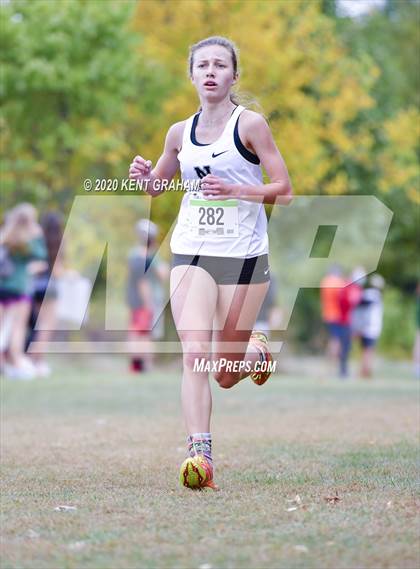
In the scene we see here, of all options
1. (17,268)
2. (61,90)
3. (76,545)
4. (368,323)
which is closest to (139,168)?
(76,545)

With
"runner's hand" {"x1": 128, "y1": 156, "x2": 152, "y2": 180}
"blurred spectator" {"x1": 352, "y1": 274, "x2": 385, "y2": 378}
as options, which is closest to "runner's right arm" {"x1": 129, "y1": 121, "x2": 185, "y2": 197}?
"runner's hand" {"x1": 128, "y1": 156, "x2": 152, "y2": 180}

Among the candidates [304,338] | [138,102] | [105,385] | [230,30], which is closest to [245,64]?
[230,30]

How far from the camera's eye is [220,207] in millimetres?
6918

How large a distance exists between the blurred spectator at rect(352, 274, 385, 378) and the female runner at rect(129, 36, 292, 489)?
1561cm

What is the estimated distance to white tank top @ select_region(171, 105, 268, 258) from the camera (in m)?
6.93

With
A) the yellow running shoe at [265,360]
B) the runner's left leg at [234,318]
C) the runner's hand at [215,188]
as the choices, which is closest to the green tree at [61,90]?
the yellow running shoe at [265,360]

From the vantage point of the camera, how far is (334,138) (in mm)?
26016

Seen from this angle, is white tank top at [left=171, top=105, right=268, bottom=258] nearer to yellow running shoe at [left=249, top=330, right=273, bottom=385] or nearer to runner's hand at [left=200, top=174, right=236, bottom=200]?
runner's hand at [left=200, top=174, right=236, bottom=200]

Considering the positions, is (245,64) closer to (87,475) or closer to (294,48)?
(294,48)

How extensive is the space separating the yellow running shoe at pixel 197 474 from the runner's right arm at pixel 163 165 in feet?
5.46

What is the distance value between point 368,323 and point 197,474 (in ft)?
55.2

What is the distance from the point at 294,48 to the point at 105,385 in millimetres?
10048

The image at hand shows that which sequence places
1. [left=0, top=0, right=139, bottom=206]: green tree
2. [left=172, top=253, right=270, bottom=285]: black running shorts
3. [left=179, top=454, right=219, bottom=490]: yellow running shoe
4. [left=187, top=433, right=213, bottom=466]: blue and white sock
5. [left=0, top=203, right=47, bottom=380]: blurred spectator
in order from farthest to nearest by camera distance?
[left=0, top=0, right=139, bottom=206]: green tree, [left=0, top=203, right=47, bottom=380]: blurred spectator, [left=172, top=253, right=270, bottom=285]: black running shorts, [left=187, top=433, right=213, bottom=466]: blue and white sock, [left=179, top=454, right=219, bottom=490]: yellow running shoe

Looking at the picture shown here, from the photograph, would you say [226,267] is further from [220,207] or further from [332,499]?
[332,499]
